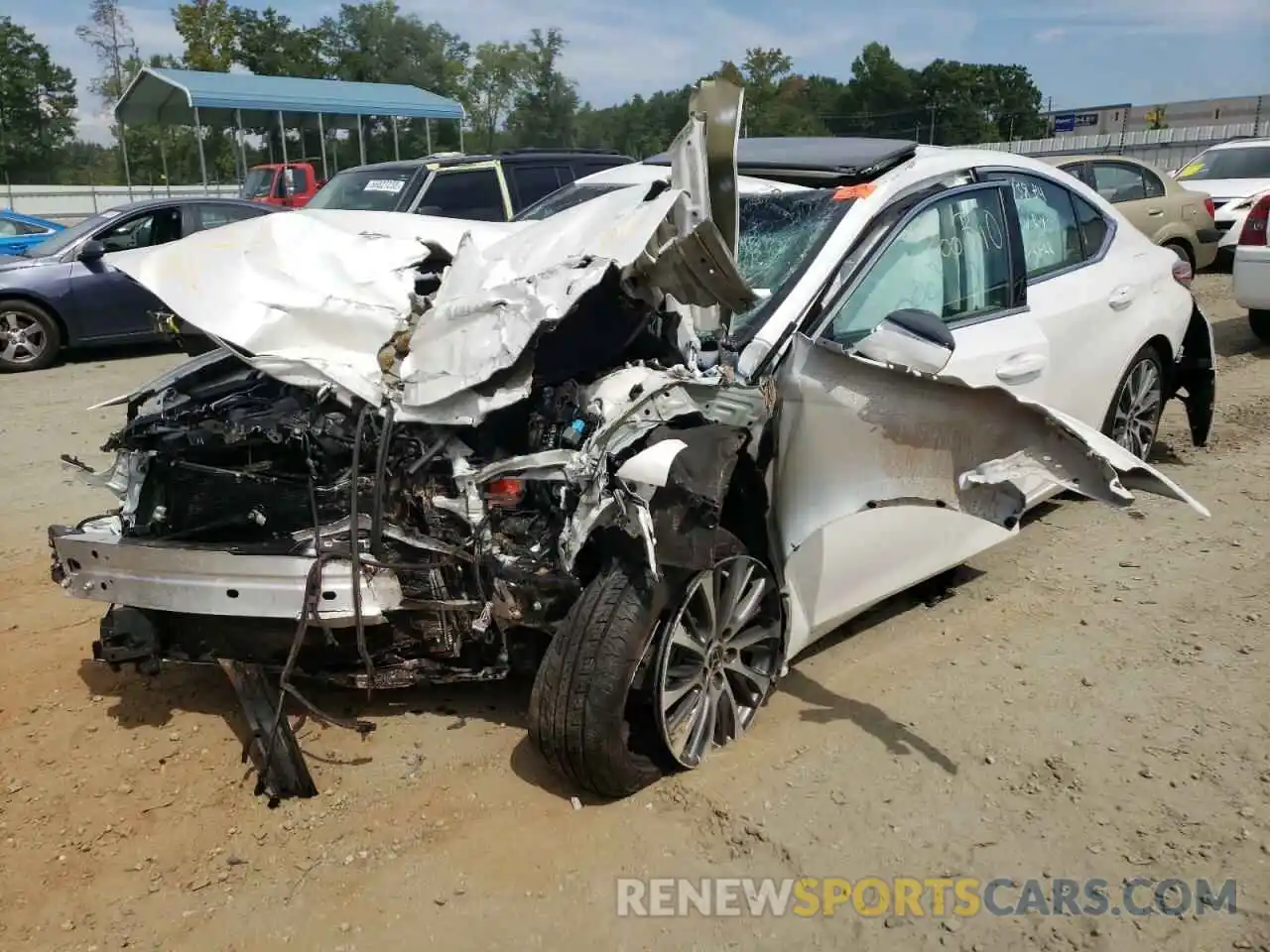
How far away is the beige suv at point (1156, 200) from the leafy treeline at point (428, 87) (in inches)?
1076

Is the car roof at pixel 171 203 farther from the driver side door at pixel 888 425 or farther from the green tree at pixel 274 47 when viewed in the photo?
the green tree at pixel 274 47

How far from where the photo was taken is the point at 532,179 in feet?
32.9

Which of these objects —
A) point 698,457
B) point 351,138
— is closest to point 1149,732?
point 698,457

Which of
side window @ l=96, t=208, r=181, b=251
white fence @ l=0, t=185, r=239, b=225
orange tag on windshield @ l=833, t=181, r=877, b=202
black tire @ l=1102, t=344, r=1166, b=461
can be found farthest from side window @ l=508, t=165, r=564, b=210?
white fence @ l=0, t=185, r=239, b=225

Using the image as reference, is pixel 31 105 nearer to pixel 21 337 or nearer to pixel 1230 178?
pixel 21 337

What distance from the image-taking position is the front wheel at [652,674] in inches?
109

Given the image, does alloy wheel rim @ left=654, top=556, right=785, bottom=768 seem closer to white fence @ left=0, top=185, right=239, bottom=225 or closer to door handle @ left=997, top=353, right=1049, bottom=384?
door handle @ left=997, top=353, right=1049, bottom=384

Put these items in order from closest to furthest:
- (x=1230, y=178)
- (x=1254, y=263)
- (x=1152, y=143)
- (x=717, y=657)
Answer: (x=717, y=657) → (x=1254, y=263) → (x=1230, y=178) → (x=1152, y=143)

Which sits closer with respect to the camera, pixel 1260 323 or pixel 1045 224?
pixel 1045 224

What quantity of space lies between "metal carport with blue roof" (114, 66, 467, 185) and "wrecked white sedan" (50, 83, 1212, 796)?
23.6 metres

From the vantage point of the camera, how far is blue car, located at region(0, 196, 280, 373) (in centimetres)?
987

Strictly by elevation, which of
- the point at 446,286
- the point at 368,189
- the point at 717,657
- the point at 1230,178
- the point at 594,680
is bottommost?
the point at 717,657

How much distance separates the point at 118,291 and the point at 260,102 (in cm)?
1634

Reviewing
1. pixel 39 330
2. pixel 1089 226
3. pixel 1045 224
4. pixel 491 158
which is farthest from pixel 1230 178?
pixel 39 330
